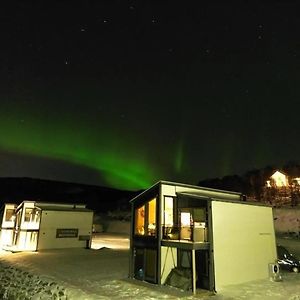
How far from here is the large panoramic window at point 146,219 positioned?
724 inches

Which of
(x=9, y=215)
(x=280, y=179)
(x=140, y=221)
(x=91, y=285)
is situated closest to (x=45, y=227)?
(x=9, y=215)

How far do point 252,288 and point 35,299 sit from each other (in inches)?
464

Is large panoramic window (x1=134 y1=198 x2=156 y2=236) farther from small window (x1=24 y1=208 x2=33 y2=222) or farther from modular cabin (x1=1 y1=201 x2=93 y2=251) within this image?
small window (x1=24 y1=208 x2=33 y2=222)

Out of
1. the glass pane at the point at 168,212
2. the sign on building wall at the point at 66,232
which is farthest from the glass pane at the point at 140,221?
the sign on building wall at the point at 66,232

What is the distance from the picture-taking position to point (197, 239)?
1614cm

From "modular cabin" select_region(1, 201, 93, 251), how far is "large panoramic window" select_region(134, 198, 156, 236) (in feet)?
61.2

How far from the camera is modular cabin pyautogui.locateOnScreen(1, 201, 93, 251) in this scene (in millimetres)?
33656

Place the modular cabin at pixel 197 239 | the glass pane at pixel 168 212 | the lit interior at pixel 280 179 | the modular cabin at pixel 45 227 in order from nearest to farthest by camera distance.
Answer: the modular cabin at pixel 197 239, the glass pane at pixel 168 212, the modular cabin at pixel 45 227, the lit interior at pixel 280 179

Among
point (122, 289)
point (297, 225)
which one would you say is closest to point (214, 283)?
point (122, 289)

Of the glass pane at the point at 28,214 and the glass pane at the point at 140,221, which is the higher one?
the glass pane at the point at 28,214

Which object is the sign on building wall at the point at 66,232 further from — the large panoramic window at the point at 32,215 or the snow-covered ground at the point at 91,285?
the snow-covered ground at the point at 91,285

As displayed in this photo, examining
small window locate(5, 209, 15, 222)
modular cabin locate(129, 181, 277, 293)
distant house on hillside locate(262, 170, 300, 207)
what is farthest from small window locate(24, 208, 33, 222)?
distant house on hillside locate(262, 170, 300, 207)

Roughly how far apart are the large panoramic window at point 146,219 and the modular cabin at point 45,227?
18.7 metres

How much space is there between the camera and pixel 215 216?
16.8 meters
